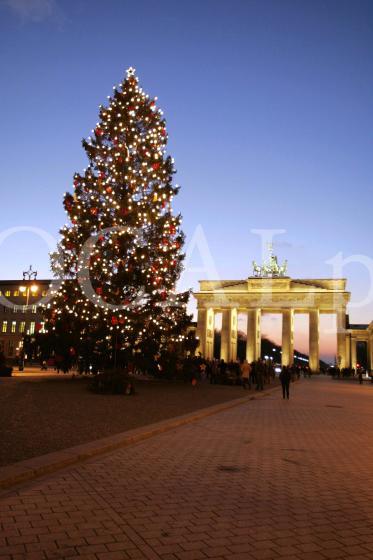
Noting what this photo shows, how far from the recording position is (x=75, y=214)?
86.8ft

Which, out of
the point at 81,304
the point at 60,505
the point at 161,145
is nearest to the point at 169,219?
the point at 161,145

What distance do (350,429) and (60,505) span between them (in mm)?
10382

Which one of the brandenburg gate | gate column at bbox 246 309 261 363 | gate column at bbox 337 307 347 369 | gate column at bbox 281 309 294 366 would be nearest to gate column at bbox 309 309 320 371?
the brandenburg gate

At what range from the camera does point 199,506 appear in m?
6.09

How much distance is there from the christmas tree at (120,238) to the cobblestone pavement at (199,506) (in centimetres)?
1555

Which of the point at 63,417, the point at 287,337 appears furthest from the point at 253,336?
the point at 63,417

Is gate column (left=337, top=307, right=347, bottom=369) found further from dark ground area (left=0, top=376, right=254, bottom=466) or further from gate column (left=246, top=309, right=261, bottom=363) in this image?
dark ground area (left=0, top=376, right=254, bottom=466)

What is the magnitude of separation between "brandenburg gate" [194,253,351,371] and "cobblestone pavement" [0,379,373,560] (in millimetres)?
76162

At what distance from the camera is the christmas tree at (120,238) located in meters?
25.7

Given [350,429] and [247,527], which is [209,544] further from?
[350,429]

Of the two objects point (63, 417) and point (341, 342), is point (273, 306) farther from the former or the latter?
point (63, 417)

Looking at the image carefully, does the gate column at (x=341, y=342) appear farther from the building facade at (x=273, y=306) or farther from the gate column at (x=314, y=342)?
the gate column at (x=314, y=342)

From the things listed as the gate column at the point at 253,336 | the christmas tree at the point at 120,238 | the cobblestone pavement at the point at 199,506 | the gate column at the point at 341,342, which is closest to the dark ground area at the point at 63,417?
the cobblestone pavement at the point at 199,506

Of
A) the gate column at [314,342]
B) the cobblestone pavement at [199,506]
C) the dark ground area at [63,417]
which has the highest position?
the gate column at [314,342]
